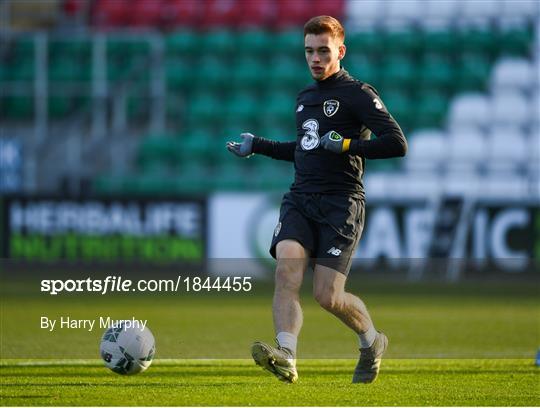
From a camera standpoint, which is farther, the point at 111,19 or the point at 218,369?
the point at 111,19

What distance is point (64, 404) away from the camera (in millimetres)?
5273

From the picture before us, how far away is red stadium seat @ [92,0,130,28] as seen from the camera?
1962 cm

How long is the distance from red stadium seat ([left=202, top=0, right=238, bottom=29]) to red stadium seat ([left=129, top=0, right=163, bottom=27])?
2.53 feet

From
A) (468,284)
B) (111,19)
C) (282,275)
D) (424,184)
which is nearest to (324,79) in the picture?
(282,275)

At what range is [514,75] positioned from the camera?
18375mm

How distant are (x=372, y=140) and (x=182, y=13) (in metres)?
14.1

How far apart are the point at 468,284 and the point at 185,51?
6.43 meters

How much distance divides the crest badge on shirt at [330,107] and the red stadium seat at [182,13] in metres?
13.7

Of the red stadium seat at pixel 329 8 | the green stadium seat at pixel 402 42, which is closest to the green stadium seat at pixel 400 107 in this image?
the green stadium seat at pixel 402 42

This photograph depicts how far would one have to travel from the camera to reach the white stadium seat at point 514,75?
18.3 meters

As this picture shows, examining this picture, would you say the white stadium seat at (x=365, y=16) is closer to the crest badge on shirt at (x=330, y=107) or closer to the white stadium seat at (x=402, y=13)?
the white stadium seat at (x=402, y=13)

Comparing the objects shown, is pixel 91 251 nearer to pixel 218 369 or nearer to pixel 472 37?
pixel 472 37

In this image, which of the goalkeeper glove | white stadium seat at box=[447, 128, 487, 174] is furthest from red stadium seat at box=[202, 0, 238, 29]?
the goalkeeper glove

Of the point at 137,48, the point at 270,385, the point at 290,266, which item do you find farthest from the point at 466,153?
the point at 290,266
